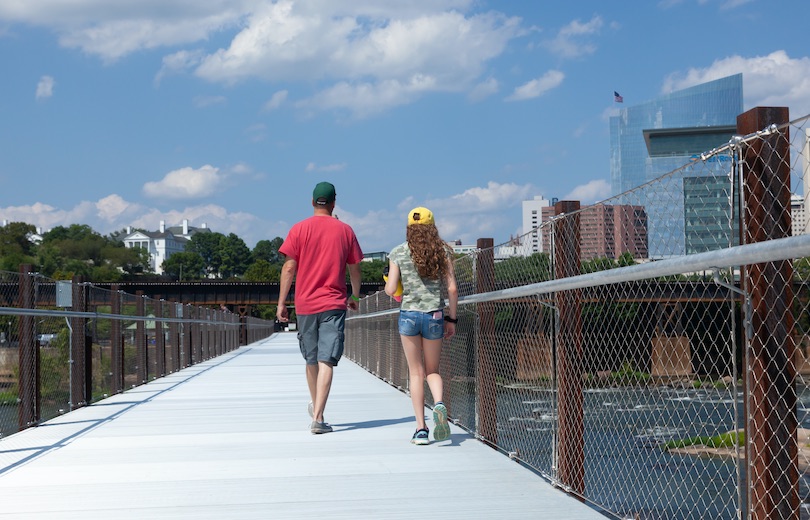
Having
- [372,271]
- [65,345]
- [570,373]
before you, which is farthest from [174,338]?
[372,271]

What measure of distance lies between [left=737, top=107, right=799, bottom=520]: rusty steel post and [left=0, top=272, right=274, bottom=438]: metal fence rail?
5660 millimetres

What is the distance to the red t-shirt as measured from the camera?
7.69 metres

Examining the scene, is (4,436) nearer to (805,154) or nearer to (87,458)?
(87,458)

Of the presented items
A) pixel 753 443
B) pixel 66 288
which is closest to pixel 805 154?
pixel 753 443

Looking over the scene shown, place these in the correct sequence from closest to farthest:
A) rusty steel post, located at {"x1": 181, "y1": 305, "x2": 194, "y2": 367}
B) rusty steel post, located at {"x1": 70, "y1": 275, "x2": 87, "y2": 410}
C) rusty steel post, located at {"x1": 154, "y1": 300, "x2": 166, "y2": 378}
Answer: rusty steel post, located at {"x1": 70, "y1": 275, "x2": 87, "y2": 410}
rusty steel post, located at {"x1": 154, "y1": 300, "x2": 166, "y2": 378}
rusty steel post, located at {"x1": 181, "y1": 305, "x2": 194, "y2": 367}

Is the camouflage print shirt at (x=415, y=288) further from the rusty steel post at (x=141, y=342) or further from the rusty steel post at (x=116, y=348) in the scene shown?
the rusty steel post at (x=141, y=342)

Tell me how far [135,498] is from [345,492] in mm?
1085

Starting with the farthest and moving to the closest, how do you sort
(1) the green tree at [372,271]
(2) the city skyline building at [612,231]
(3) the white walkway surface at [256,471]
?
(1) the green tree at [372,271] < (3) the white walkway surface at [256,471] < (2) the city skyline building at [612,231]

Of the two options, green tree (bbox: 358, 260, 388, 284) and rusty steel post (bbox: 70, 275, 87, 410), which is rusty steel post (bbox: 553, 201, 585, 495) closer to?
rusty steel post (bbox: 70, 275, 87, 410)

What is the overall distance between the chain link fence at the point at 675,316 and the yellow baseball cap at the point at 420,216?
0.50m

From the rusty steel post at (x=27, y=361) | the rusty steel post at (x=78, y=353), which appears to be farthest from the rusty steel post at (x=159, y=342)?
the rusty steel post at (x=27, y=361)

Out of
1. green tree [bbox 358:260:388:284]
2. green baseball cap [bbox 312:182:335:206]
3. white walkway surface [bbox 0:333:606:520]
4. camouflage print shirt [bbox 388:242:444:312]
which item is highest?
green tree [bbox 358:260:388:284]

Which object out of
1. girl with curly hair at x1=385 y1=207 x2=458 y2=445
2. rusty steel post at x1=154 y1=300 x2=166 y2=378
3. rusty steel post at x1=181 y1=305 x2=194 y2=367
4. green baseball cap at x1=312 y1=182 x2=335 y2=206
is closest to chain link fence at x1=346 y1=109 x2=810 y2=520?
girl with curly hair at x1=385 y1=207 x2=458 y2=445

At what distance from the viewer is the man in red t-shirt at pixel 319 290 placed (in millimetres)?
7641
